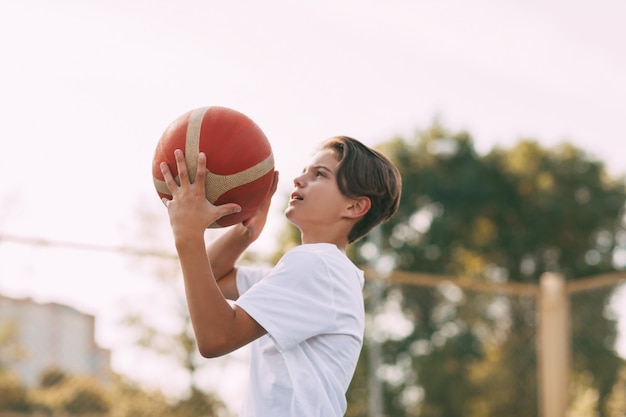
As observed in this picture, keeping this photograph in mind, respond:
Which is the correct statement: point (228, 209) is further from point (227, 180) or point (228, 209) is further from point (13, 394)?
point (13, 394)

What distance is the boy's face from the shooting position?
8.01 ft

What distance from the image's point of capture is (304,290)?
2.20 meters

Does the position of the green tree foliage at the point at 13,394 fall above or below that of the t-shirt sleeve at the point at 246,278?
below

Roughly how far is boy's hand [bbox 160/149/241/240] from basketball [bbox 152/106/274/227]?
0.11ft

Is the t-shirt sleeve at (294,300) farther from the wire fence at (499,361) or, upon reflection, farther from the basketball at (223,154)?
the wire fence at (499,361)

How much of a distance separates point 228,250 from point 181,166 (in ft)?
2.12

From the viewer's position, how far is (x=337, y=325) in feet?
7.41

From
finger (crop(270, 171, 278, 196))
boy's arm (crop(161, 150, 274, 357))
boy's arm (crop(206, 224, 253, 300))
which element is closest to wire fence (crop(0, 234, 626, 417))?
boy's arm (crop(206, 224, 253, 300))

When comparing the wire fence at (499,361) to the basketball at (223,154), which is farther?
the wire fence at (499,361)

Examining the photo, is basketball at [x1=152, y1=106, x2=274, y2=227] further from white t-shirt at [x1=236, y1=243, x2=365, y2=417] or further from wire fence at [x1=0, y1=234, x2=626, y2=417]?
wire fence at [x1=0, y1=234, x2=626, y2=417]

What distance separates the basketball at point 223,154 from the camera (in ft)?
7.34

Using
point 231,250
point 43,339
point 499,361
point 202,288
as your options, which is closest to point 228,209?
point 202,288

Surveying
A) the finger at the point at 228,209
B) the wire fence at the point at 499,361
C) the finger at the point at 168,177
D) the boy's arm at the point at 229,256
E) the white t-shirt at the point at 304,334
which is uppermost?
the finger at the point at 168,177

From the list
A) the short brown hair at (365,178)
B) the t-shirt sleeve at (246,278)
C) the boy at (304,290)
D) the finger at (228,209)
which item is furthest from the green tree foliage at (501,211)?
the finger at (228,209)
